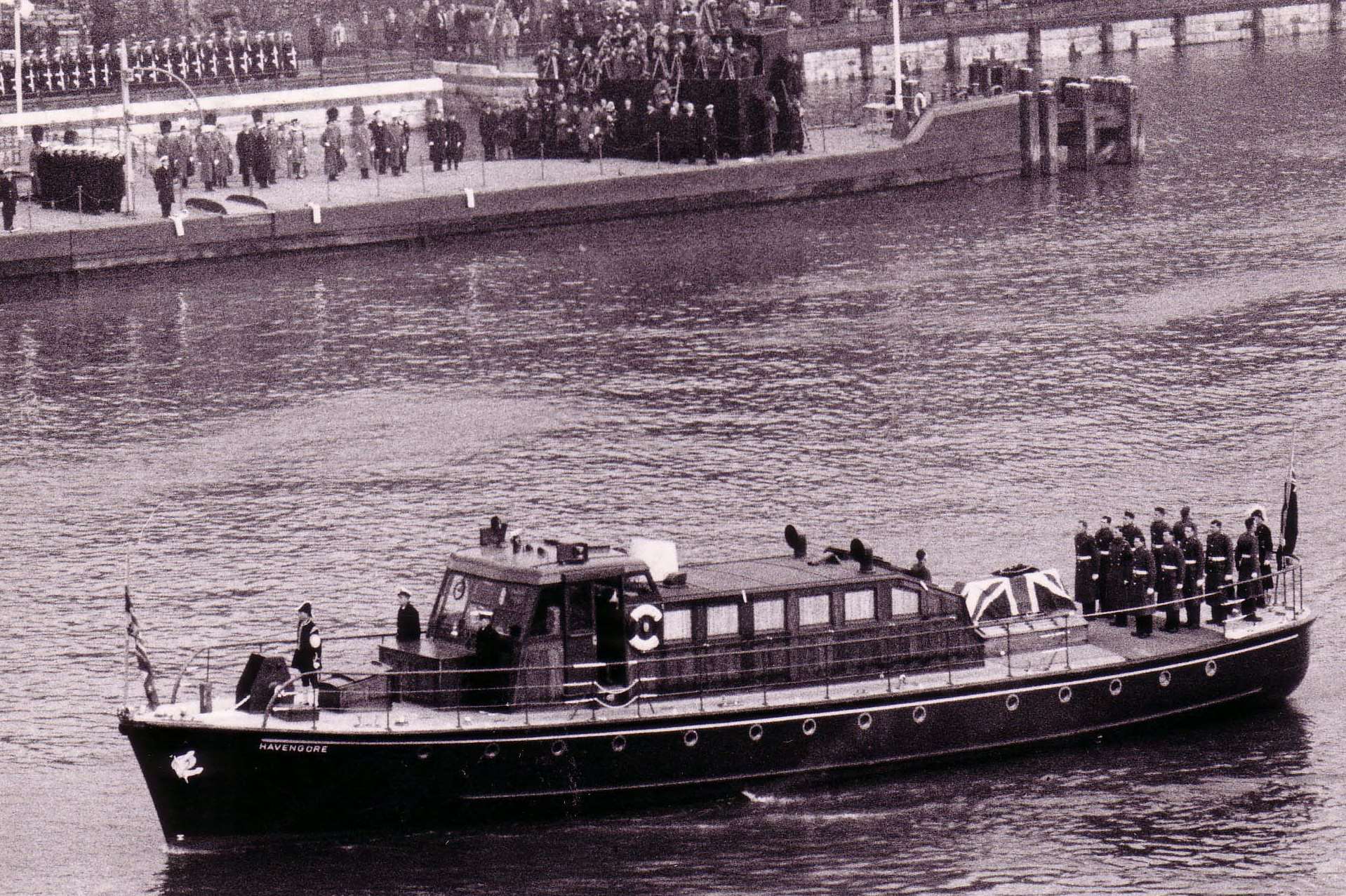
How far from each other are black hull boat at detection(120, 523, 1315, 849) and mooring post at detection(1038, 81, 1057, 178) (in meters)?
49.9

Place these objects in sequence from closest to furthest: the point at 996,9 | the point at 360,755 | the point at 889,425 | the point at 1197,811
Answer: the point at 360,755, the point at 1197,811, the point at 889,425, the point at 996,9

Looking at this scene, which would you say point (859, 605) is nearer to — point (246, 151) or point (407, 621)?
point (407, 621)

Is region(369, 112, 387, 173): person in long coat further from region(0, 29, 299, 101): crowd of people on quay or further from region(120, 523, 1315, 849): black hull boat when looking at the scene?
region(120, 523, 1315, 849): black hull boat

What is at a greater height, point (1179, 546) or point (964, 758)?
point (1179, 546)

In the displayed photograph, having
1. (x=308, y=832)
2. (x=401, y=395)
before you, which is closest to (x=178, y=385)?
(x=401, y=395)

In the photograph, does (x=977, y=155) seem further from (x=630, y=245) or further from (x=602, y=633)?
(x=602, y=633)

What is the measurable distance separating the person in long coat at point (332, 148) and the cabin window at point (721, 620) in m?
46.6

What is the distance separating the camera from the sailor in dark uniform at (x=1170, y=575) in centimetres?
3112

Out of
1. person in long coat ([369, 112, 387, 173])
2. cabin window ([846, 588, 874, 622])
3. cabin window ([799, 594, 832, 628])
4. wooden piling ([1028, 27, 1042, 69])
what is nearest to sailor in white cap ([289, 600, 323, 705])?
cabin window ([799, 594, 832, 628])

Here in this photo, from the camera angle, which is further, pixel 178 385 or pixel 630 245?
pixel 630 245

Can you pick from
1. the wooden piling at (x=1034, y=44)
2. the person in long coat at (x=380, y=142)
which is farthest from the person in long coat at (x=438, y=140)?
the wooden piling at (x=1034, y=44)

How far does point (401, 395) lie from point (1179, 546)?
2531cm

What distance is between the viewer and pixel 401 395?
53.2m

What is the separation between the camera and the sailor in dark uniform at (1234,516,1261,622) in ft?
102
